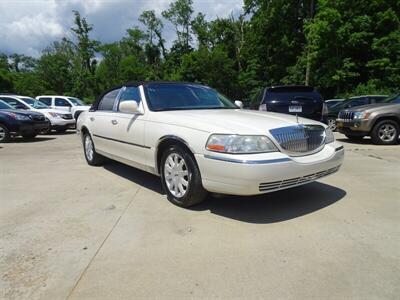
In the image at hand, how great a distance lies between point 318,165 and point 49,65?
65.1 m

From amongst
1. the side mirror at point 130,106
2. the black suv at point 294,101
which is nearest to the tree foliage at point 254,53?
the black suv at point 294,101

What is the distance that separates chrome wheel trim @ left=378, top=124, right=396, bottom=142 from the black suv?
2.00 metres

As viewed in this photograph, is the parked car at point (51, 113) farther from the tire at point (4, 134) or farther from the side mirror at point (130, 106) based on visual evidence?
the side mirror at point (130, 106)

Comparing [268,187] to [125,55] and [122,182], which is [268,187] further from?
[125,55]

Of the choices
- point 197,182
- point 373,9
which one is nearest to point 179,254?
point 197,182

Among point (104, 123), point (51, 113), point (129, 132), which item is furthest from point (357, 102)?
point (51, 113)

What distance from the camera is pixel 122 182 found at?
5512 mm

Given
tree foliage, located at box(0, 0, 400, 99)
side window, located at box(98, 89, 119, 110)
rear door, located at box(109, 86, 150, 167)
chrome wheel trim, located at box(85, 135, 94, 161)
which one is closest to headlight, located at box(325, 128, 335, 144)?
rear door, located at box(109, 86, 150, 167)

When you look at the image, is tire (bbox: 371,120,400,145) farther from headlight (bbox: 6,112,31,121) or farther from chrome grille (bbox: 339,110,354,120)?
headlight (bbox: 6,112,31,121)

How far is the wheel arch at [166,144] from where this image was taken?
13.0 ft

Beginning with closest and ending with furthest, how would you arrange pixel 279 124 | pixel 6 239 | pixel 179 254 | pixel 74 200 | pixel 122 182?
pixel 179 254 → pixel 6 239 → pixel 279 124 → pixel 74 200 → pixel 122 182

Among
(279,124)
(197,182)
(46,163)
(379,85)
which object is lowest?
(46,163)

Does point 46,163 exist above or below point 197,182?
below

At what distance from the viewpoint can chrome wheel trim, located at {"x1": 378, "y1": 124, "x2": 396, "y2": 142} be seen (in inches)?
371
